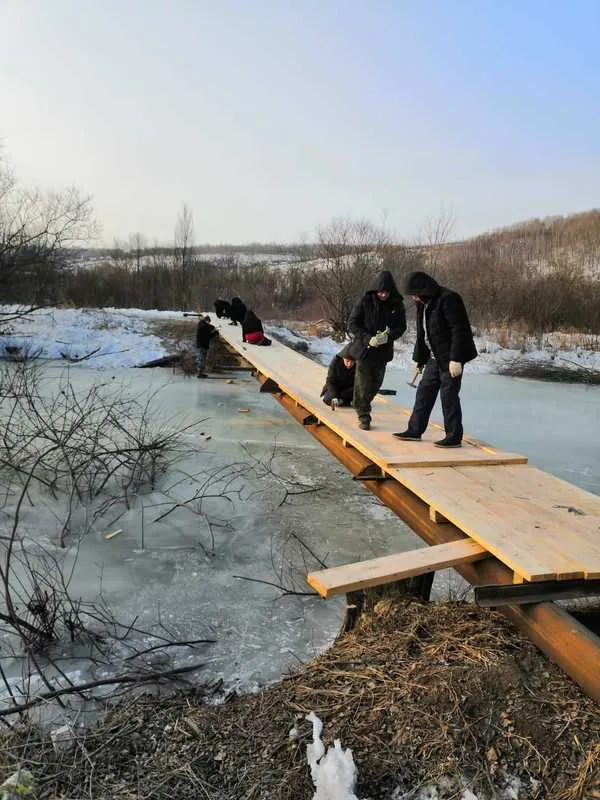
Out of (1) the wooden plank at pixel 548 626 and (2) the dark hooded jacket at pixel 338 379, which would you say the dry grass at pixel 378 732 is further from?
(2) the dark hooded jacket at pixel 338 379

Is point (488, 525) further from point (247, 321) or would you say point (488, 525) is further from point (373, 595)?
point (247, 321)

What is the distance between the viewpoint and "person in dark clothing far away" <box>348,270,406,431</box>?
4.81 metres

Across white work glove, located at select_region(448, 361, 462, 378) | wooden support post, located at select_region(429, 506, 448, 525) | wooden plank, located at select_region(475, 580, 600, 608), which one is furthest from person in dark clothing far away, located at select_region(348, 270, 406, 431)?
wooden plank, located at select_region(475, 580, 600, 608)

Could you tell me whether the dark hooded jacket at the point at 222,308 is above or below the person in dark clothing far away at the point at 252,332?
above

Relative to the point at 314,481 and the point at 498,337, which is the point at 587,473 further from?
the point at 498,337

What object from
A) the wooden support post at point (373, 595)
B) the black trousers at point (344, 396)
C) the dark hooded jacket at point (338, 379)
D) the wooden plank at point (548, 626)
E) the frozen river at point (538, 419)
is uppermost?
the dark hooded jacket at point (338, 379)

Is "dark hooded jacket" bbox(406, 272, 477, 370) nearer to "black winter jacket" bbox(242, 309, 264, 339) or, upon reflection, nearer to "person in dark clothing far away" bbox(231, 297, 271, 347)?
"person in dark clothing far away" bbox(231, 297, 271, 347)

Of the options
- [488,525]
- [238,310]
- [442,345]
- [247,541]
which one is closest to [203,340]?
[238,310]

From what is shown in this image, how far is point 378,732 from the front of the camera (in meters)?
2.25

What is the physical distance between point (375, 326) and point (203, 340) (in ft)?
25.9

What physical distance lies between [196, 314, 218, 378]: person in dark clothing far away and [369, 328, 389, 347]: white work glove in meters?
7.70

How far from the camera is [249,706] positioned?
8.55 ft

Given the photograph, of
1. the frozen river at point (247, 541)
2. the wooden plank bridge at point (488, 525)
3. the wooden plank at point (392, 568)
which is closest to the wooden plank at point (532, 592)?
the wooden plank bridge at point (488, 525)

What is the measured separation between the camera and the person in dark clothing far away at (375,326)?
481 centimetres
